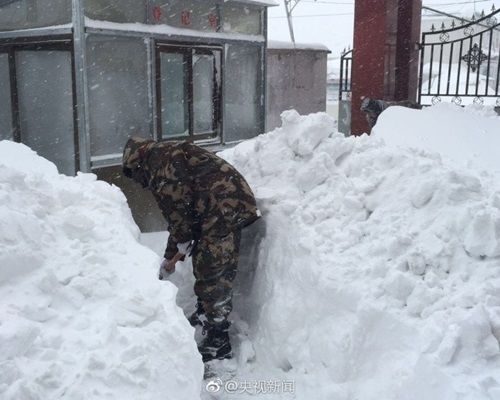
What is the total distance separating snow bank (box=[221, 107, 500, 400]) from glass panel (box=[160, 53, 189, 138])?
8.19ft

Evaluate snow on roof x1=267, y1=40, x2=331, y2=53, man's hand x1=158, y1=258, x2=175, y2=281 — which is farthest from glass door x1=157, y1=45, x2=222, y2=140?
snow on roof x1=267, y1=40, x2=331, y2=53

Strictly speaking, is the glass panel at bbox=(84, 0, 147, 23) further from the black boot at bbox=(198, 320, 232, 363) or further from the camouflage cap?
the black boot at bbox=(198, 320, 232, 363)

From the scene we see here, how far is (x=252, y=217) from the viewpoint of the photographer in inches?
163

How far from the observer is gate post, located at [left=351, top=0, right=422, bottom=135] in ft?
25.4

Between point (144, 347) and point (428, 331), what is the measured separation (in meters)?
1.54

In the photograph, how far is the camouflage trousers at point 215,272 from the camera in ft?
13.2

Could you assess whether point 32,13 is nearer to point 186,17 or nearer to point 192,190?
point 186,17

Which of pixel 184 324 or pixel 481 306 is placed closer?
pixel 184 324

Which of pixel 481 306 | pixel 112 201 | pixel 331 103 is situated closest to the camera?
pixel 481 306

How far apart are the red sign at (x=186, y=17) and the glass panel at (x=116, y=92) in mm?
701

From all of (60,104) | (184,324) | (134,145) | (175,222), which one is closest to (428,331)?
(184,324)

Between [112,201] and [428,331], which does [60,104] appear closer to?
[112,201]

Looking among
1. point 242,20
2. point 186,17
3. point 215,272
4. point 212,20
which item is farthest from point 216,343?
point 242,20

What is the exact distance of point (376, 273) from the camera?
334 centimetres
